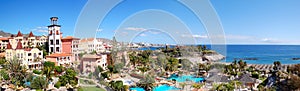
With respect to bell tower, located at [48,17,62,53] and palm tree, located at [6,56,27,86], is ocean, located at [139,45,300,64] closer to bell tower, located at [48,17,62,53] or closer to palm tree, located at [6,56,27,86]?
bell tower, located at [48,17,62,53]

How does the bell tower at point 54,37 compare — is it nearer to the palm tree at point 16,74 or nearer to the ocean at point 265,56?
the palm tree at point 16,74

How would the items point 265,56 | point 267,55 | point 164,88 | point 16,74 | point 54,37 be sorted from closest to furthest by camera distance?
point 16,74, point 164,88, point 54,37, point 265,56, point 267,55

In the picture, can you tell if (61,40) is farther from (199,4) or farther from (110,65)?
(199,4)

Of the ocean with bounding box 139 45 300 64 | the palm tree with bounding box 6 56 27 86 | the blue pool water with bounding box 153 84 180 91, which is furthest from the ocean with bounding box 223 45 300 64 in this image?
the palm tree with bounding box 6 56 27 86

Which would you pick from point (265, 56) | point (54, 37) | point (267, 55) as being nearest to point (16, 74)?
point (54, 37)

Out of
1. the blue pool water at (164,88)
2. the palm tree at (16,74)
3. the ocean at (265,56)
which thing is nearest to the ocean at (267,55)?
the ocean at (265,56)

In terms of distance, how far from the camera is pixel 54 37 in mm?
10055

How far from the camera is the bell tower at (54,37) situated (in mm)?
9878

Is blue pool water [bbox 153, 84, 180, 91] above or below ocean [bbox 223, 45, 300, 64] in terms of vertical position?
above

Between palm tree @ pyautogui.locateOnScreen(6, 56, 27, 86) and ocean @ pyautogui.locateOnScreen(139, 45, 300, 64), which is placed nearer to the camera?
palm tree @ pyautogui.locateOnScreen(6, 56, 27, 86)

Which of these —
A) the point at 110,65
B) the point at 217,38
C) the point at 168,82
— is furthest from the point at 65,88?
the point at 217,38

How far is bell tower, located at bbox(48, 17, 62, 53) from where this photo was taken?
389 inches

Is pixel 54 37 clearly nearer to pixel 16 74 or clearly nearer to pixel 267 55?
pixel 16 74

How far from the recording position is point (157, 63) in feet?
32.2
